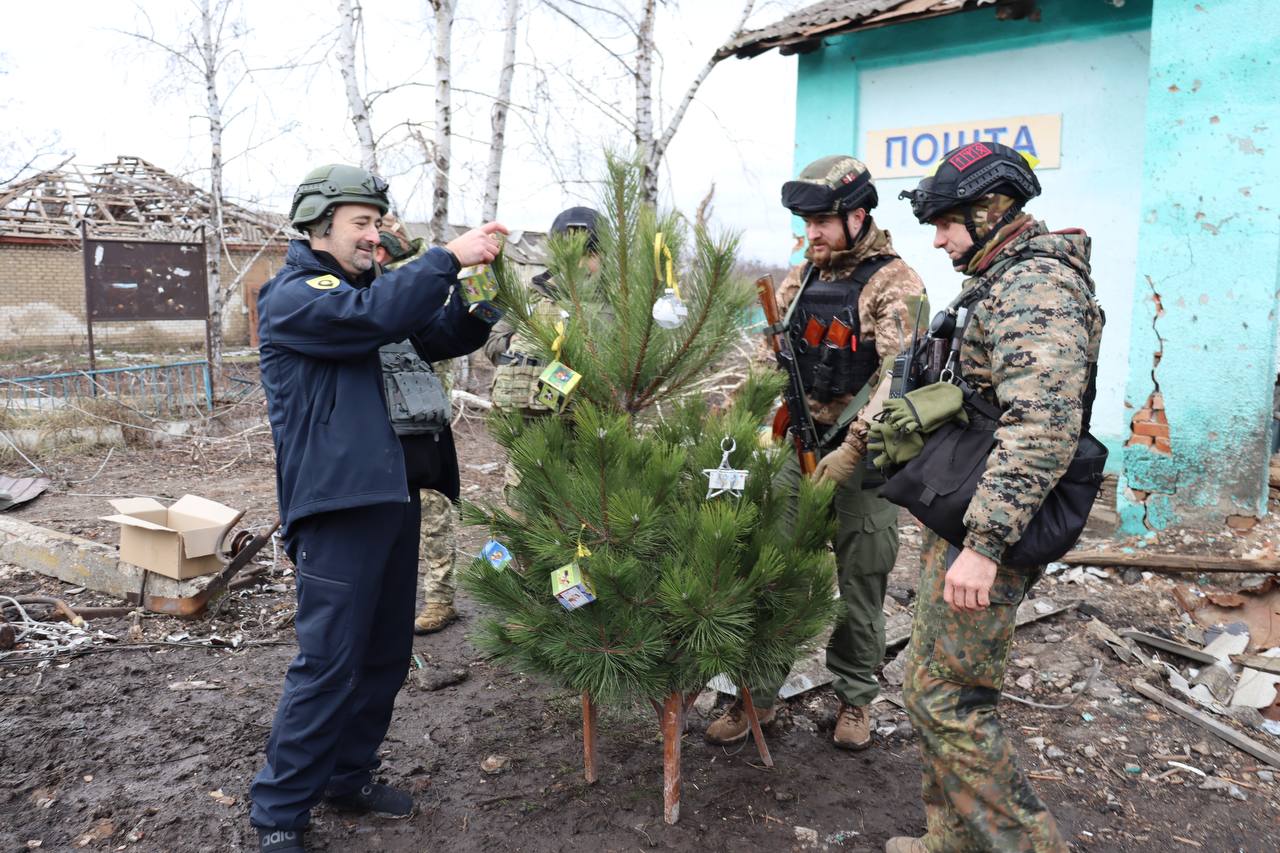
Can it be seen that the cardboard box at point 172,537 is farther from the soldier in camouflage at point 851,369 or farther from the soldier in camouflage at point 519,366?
the soldier in camouflage at point 851,369

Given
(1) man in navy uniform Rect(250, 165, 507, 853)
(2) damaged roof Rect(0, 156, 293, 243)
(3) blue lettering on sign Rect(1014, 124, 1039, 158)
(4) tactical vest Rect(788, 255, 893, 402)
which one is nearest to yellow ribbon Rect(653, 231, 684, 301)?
(1) man in navy uniform Rect(250, 165, 507, 853)

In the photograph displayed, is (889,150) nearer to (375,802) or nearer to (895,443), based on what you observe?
(895,443)

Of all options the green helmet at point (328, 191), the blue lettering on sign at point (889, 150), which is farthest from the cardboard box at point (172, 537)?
the blue lettering on sign at point (889, 150)

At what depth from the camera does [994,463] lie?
6.39 ft

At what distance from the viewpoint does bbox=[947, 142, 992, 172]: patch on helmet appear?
2.16m

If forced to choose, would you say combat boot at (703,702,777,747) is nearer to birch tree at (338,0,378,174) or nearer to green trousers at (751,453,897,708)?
green trousers at (751,453,897,708)

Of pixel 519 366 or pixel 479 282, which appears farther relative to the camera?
pixel 519 366

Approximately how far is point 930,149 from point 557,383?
544cm

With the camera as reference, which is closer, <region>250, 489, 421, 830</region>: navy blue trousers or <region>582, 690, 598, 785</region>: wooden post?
<region>250, 489, 421, 830</region>: navy blue trousers

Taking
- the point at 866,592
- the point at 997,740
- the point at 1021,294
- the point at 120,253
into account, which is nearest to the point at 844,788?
the point at 866,592

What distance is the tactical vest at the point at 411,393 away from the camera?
2.60m

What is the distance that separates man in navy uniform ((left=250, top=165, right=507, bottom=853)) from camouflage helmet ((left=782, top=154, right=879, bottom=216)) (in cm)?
109

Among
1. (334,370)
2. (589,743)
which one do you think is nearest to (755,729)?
(589,743)

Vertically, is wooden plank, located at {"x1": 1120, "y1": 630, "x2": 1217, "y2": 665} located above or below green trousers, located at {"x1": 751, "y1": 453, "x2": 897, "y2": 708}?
below
